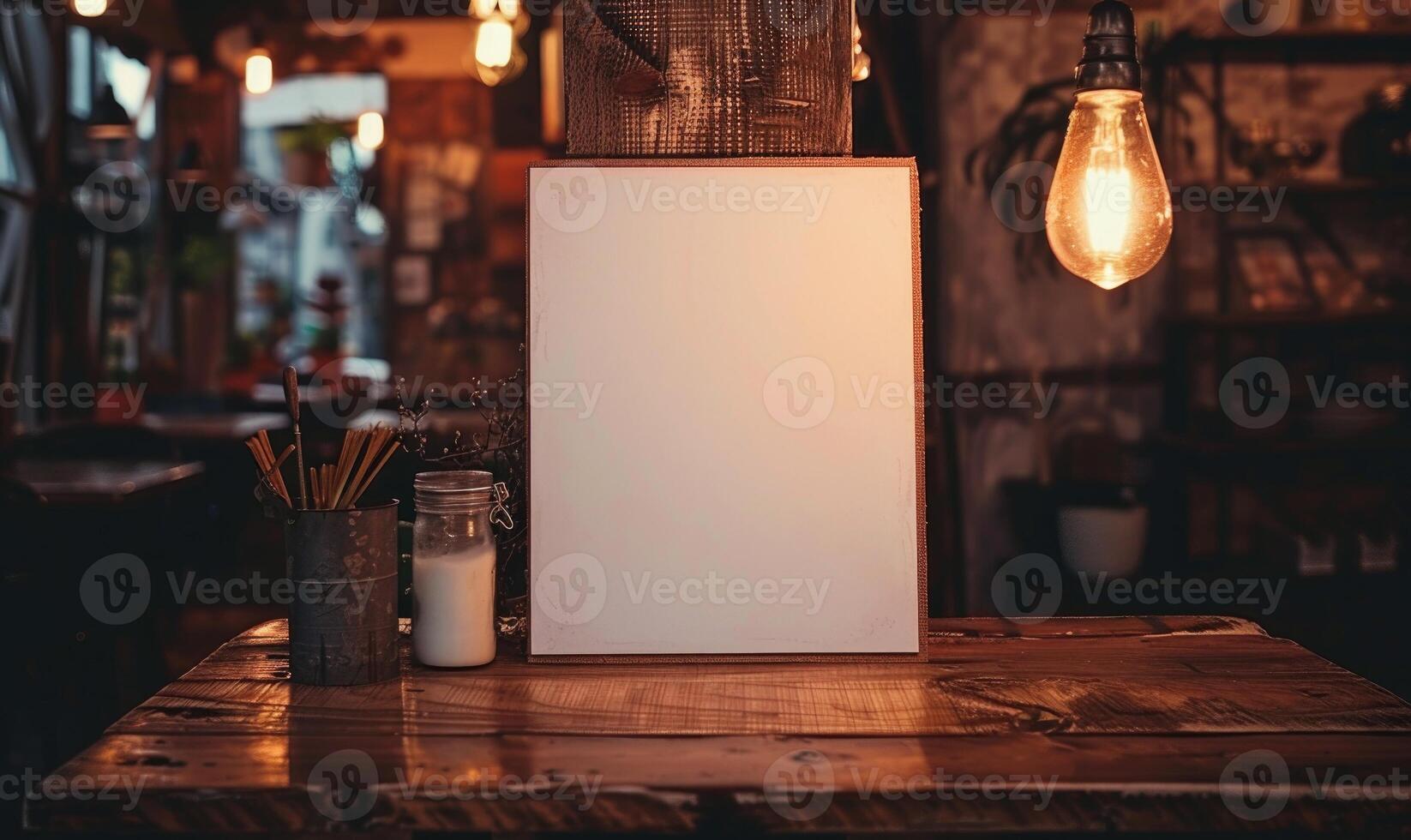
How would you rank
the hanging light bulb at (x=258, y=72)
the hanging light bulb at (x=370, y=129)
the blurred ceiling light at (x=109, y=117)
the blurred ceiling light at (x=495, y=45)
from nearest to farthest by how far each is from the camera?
the blurred ceiling light at (x=495, y=45), the blurred ceiling light at (x=109, y=117), the hanging light bulb at (x=258, y=72), the hanging light bulb at (x=370, y=129)

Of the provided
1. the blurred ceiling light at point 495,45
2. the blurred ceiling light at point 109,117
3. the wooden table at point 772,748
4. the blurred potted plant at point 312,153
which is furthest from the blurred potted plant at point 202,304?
the wooden table at point 772,748

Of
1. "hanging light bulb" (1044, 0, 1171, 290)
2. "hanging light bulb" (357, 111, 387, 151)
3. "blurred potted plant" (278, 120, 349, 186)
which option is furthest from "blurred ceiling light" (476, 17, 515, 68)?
"hanging light bulb" (1044, 0, 1171, 290)

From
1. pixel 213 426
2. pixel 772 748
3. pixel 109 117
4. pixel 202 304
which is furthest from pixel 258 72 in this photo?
pixel 772 748

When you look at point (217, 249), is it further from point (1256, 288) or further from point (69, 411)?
point (1256, 288)

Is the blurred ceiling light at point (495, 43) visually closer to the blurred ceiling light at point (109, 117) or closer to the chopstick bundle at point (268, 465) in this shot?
the blurred ceiling light at point (109, 117)

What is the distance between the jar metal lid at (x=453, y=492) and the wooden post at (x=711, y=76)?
417mm

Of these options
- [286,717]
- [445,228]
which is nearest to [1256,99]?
[286,717]

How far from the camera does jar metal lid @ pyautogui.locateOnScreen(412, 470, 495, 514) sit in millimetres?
1348

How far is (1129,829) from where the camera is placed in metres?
1.00

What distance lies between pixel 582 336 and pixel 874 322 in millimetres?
338

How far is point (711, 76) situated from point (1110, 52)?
45cm

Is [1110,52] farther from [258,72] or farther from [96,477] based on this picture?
[258,72]

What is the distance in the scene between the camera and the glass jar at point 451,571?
1356 millimetres

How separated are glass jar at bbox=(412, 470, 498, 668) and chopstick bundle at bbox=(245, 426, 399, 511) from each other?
6cm
